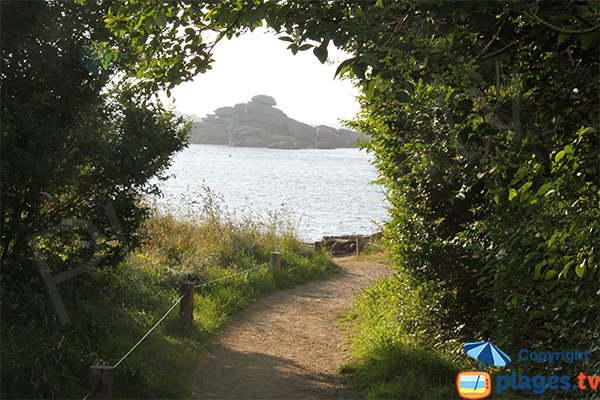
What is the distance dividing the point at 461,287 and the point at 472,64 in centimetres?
395

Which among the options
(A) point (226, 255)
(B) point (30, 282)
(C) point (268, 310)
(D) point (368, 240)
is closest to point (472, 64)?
(B) point (30, 282)

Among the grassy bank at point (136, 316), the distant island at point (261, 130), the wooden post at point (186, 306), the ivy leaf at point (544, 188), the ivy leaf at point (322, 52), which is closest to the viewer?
the ivy leaf at point (544, 188)

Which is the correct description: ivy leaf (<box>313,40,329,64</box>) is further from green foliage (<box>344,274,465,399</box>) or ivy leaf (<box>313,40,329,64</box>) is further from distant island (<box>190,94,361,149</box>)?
distant island (<box>190,94,361,149</box>)

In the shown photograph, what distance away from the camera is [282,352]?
30.3 ft

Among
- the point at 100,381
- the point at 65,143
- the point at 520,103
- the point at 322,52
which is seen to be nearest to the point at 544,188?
the point at 520,103

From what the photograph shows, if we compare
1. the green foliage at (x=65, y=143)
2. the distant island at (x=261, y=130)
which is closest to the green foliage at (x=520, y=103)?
the green foliage at (x=65, y=143)

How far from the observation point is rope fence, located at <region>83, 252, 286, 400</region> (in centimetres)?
564

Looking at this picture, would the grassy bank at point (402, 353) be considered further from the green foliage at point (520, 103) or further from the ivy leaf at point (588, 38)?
the ivy leaf at point (588, 38)

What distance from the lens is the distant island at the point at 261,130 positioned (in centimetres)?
11919

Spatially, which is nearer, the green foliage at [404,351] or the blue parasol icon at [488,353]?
the blue parasol icon at [488,353]

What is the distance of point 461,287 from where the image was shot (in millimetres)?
7406

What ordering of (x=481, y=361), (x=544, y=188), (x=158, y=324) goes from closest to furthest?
(x=544, y=188)
(x=481, y=361)
(x=158, y=324)

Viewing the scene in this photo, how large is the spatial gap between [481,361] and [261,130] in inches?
4662

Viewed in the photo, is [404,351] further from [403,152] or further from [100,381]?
[100,381]
